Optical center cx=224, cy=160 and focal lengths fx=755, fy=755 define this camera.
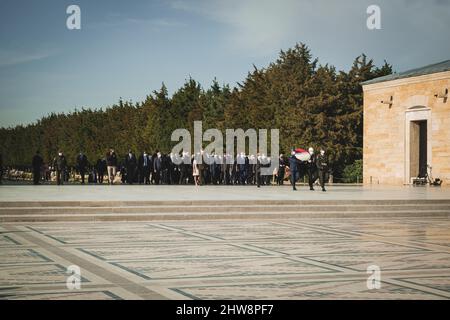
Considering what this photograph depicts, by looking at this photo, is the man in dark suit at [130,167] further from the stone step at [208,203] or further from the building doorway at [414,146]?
the stone step at [208,203]

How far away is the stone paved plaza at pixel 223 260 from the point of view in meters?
8.73

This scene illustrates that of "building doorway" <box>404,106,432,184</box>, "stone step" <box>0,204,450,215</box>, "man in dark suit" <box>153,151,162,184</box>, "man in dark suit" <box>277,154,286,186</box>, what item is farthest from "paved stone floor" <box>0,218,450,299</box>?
"building doorway" <box>404,106,432,184</box>

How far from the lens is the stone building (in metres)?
38.4

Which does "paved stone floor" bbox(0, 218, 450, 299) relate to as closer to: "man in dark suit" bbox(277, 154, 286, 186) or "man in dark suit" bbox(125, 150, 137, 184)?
"man in dark suit" bbox(277, 154, 286, 186)

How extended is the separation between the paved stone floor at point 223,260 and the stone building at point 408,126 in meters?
20.9

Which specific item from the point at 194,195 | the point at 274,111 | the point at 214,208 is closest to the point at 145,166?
the point at 194,195

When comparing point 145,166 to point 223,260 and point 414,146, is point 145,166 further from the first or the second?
point 223,260

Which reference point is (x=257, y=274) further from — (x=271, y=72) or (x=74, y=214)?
(x=271, y=72)

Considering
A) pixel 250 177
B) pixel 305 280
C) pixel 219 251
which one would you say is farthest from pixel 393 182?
pixel 305 280

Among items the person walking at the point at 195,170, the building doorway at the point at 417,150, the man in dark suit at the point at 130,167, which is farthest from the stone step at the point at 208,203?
the man in dark suit at the point at 130,167

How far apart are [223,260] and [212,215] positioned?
8.60 m

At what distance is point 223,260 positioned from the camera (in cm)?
1147

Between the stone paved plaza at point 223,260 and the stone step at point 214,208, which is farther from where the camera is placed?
the stone step at point 214,208

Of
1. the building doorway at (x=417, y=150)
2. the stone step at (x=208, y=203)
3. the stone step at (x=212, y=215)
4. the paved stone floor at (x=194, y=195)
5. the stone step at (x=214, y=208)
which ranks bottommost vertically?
the stone step at (x=212, y=215)
